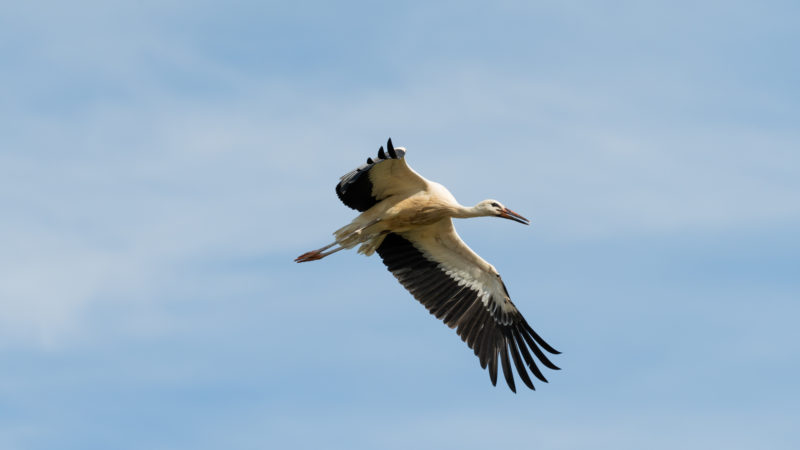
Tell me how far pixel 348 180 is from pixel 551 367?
4086mm

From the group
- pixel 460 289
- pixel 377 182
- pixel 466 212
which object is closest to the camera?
pixel 377 182

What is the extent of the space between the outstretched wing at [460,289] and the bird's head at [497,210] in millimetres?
563

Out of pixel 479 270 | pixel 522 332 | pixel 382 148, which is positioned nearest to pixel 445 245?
pixel 479 270

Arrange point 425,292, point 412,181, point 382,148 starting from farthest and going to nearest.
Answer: point 425,292 < point 412,181 < point 382,148

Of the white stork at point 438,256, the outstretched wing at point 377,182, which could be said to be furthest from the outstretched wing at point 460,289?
the outstretched wing at point 377,182

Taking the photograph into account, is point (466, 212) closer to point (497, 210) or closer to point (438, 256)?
point (497, 210)

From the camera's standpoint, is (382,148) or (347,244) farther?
(347,244)

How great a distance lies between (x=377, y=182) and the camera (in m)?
14.5

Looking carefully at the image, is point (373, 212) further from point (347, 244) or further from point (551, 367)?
point (551, 367)

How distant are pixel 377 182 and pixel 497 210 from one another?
190 centimetres

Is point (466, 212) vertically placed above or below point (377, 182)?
below

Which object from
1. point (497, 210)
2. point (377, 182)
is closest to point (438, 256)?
point (497, 210)

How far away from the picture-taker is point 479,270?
15.7 metres

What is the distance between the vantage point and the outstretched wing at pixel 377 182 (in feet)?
45.2
